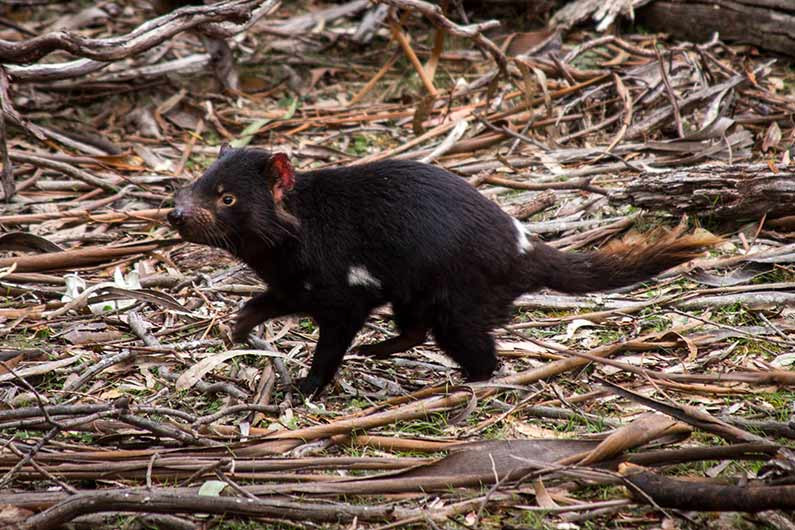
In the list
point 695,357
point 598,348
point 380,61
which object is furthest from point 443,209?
point 380,61

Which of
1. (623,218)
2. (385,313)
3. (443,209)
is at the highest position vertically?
(443,209)

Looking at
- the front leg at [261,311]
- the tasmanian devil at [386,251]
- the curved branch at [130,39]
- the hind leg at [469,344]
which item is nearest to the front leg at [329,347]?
the tasmanian devil at [386,251]

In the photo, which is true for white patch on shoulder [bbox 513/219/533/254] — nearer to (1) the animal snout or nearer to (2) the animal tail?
(2) the animal tail

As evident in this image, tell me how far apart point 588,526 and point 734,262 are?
243cm

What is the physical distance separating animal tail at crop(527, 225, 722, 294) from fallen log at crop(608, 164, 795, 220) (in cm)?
92

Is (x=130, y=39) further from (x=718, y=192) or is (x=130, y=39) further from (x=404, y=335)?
(x=718, y=192)

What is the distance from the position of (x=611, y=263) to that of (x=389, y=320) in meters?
1.26

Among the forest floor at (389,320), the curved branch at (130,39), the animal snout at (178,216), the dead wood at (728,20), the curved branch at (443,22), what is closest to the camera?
the forest floor at (389,320)

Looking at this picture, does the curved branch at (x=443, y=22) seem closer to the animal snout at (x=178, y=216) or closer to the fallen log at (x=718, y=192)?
the fallen log at (x=718, y=192)

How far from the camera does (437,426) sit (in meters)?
3.94

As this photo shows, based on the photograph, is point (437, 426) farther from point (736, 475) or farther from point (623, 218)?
point (623, 218)

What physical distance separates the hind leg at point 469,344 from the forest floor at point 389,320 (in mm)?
143

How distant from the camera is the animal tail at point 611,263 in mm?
4320

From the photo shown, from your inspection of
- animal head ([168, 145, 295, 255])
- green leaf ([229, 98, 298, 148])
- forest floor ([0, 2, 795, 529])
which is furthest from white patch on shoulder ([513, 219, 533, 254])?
green leaf ([229, 98, 298, 148])
